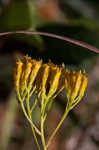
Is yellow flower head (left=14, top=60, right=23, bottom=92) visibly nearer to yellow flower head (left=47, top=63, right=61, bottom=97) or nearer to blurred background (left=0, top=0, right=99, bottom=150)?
yellow flower head (left=47, top=63, right=61, bottom=97)

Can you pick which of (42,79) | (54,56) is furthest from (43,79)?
(54,56)

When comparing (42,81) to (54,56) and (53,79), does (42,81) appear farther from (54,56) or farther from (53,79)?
(54,56)

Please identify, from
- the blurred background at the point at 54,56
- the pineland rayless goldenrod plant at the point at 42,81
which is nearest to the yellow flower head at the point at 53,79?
the pineland rayless goldenrod plant at the point at 42,81

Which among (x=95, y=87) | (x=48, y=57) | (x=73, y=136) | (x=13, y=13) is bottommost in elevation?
(x=73, y=136)

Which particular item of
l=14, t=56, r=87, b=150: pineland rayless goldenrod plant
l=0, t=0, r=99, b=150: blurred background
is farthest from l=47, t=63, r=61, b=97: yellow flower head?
l=0, t=0, r=99, b=150: blurred background

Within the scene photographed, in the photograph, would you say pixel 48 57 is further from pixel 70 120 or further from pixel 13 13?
pixel 70 120

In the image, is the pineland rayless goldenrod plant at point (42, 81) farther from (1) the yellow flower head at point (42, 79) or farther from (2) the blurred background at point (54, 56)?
(2) the blurred background at point (54, 56)

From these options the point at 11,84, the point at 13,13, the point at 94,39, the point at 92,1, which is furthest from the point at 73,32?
the point at 92,1
